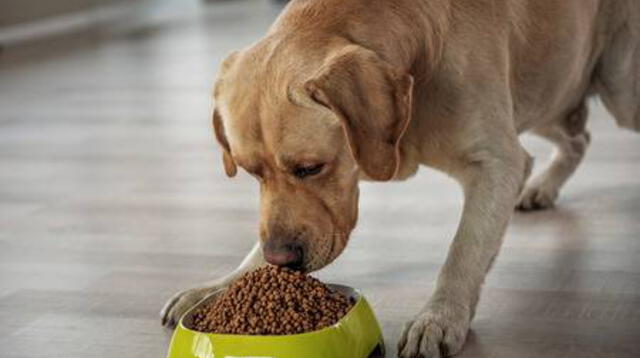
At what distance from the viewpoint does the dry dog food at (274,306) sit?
2.17 metres

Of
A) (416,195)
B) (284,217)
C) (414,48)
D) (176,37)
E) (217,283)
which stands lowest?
(176,37)

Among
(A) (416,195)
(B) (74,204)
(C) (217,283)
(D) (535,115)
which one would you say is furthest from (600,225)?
(B) (74,204)

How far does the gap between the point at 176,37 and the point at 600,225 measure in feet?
20.8

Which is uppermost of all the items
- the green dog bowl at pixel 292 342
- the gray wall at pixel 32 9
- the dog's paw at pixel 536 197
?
the green dog bowl at pixel 292 342

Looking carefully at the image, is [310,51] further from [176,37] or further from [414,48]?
[176,37]

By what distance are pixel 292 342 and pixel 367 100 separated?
1.56 feet

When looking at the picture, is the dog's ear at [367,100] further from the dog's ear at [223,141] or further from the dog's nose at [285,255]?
the dog's ear at [223,141]

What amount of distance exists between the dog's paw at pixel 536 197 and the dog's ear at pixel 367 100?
1.30 meters

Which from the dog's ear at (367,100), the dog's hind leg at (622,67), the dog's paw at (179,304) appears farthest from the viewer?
the dog's hind leg at (622,67)

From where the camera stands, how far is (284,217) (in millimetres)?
2254

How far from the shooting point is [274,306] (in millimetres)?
2197

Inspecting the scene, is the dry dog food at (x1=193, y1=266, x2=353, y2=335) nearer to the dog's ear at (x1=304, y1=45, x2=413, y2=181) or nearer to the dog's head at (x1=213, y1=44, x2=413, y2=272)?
the dog's head at (x1=213, y1=44, x2=413, y2=272)

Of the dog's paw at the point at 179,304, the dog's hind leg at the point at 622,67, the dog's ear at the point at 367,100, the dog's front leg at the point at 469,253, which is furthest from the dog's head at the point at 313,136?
the dog's hind leg at the point at 622,67

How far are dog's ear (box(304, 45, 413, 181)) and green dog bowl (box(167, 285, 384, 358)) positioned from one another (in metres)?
0.29
